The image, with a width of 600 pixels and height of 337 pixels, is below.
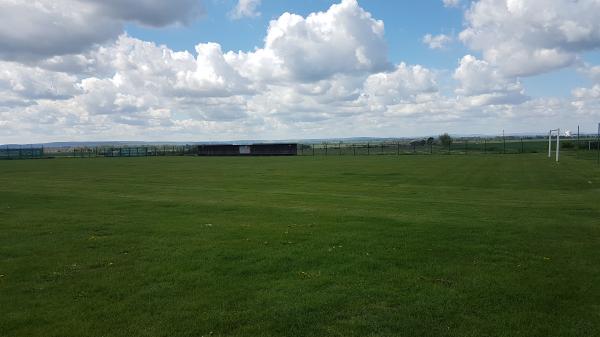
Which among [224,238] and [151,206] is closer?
[224,238]

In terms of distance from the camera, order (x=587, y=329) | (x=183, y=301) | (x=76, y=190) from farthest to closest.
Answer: (x=76, y=190) → (x=183, y=301) → (x=587, y=329)

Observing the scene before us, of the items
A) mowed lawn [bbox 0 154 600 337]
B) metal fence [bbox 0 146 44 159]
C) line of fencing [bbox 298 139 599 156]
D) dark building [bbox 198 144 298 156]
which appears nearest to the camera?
mowed lawn [bbox 0 154 600 337]

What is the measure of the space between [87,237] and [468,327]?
27.7 feet

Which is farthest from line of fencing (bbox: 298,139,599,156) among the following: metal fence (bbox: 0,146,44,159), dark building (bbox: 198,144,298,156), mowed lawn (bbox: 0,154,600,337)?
mowed lawn (bbox: 0,154,600,337)

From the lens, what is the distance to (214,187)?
22.3 meters

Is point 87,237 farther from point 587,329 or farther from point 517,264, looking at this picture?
point 587,329

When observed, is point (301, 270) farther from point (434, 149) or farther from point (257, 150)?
point (434, 149)

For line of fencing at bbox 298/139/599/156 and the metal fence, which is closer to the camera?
line of fencing at bbox 298/139/599/156

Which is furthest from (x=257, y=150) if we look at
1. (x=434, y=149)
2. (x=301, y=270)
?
(x=301, y=270)

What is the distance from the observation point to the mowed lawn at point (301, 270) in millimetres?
5480

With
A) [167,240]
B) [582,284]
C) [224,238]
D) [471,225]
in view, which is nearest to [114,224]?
[167,240]

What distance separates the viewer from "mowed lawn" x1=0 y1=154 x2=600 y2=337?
18.0ft

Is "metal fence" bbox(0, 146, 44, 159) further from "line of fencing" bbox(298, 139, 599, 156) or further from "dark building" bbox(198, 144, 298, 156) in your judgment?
"line of fencing" bbox(298, 139, 599, 156)

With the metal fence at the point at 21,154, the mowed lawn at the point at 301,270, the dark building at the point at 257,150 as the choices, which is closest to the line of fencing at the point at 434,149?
the dark building at the point at 257,150
